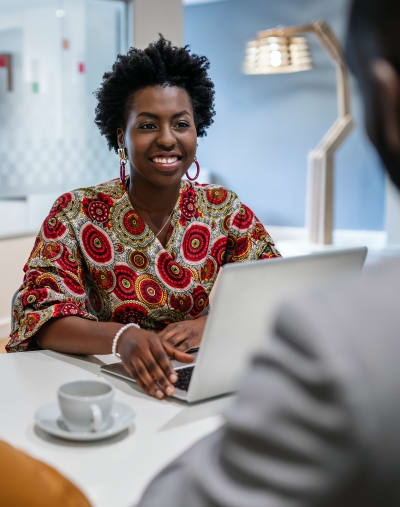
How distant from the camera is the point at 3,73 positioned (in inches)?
142

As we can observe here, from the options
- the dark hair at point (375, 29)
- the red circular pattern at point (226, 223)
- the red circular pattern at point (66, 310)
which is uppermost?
the dark hair at point (375, 29)

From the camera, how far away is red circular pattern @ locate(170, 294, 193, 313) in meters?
1.73

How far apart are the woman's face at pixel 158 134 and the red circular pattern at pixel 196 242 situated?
0.47 feet

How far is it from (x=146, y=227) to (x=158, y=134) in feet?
0.82

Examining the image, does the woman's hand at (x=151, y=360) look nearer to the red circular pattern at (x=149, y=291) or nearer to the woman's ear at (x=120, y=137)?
the red circular pattern at (x=149, y=291)

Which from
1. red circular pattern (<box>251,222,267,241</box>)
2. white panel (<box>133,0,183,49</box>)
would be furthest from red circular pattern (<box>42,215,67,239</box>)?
white panel (<box>133,0,183,49</box>)

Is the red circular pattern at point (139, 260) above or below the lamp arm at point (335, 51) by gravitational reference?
below

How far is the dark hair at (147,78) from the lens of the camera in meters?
1.79

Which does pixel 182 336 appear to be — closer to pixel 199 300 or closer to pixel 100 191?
pixel 199 300

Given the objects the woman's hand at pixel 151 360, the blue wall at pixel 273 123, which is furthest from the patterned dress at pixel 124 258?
the blue wall at pixel 273 123

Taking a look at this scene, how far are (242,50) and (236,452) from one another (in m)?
6.31

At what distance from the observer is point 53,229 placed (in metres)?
1.66

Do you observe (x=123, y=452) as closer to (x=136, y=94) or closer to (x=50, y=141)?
(x=136, y=94)

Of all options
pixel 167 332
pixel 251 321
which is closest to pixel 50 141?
pixel 167 332
